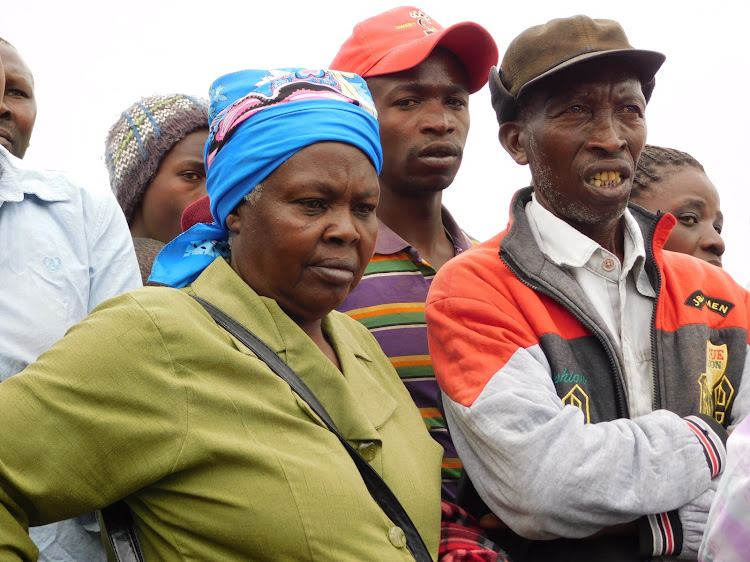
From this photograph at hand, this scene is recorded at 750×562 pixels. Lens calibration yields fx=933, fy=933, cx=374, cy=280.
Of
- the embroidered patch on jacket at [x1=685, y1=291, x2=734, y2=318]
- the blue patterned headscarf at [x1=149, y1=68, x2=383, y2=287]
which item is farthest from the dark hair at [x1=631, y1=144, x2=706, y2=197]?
the blue patterned headscarf at [x1=149, y1=68, x2=383, y2=287]

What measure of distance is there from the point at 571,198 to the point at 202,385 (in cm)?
150

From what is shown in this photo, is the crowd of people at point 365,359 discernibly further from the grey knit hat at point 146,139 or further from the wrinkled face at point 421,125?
the grey knit hat at point 146,139

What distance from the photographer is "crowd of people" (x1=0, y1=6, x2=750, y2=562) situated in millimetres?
2139

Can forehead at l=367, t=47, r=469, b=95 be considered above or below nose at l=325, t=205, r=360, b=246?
above

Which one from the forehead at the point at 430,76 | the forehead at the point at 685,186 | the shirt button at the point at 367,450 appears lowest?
the shirt button at the point at 367,450

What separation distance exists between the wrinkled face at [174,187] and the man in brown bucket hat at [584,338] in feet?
5.73

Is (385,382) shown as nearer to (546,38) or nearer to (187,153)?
(546,38)

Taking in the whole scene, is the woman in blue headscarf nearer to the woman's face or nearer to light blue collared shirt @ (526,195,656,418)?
the woman's face

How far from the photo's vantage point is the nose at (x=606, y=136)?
3061 mm

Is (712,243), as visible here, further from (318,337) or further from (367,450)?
(367,450)

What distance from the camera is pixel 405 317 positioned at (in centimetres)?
348

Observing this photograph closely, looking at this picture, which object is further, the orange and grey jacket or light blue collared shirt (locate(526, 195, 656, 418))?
light blue collared shirt (locate(526, 195, 656, 418))

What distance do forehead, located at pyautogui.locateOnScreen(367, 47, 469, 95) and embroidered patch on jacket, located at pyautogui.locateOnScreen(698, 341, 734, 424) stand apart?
1703 millimetres

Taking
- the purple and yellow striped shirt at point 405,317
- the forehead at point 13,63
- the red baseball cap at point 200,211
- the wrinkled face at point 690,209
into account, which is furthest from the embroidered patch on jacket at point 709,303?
the forehead at point 13,63
